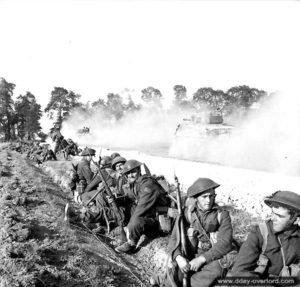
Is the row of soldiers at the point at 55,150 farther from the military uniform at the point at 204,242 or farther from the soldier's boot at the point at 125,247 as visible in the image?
the military uniform at the point at 204,242

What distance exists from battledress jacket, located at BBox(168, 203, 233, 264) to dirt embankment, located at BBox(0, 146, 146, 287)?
1.30 m

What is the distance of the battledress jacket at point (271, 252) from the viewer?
3.77 metres

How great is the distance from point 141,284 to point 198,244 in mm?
1444

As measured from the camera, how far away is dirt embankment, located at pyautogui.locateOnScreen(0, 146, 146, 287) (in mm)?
4895

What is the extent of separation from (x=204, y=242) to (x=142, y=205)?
81.0 inches

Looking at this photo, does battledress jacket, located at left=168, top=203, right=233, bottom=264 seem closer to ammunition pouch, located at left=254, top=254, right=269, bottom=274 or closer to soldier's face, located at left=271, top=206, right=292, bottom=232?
ammunition pouch, located at left=254, top=254, right=269, bottom=274

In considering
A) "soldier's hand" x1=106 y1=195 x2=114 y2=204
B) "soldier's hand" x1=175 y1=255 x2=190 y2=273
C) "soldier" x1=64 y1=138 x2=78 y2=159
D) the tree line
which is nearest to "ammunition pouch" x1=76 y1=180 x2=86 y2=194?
"soldier's hand" x1=106 y1=195 x2=114 y2=204

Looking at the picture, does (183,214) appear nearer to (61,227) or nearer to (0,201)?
(61,227)

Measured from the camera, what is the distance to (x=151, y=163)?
738 inches

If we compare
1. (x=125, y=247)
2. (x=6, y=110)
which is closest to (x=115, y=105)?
(x=6, y=110)

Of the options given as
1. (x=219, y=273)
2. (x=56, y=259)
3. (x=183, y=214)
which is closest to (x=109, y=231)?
(x=56, y=259)

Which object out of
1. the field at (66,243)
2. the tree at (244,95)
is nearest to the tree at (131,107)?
the tree at (244,95)

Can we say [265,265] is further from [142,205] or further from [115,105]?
[115,105]

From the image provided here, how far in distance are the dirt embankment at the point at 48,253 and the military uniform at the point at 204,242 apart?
1.25 metres
